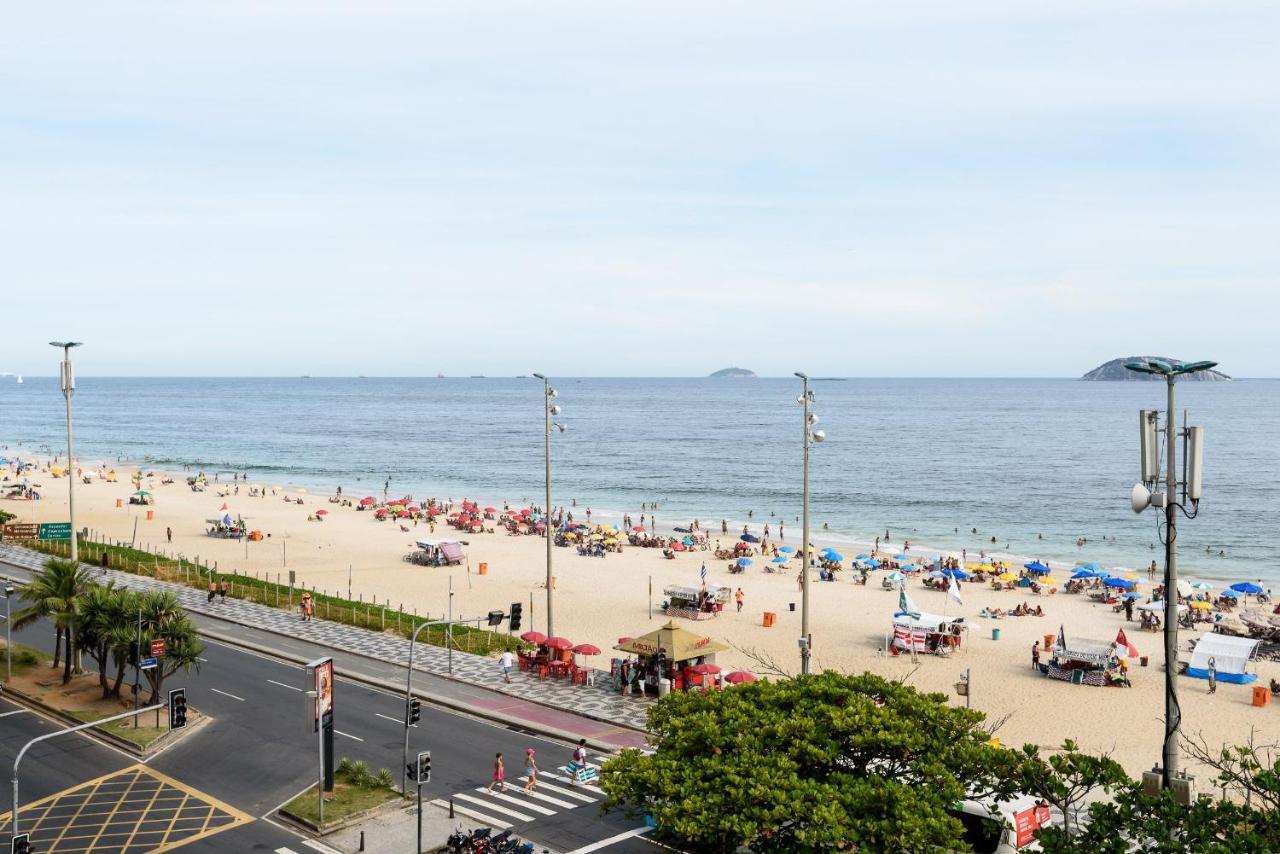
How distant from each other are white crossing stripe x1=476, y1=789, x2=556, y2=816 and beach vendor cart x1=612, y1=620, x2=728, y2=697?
386 inches

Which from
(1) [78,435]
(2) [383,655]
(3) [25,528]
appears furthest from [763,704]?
(1) [78,435]

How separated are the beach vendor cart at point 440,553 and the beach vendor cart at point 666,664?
3040 cm

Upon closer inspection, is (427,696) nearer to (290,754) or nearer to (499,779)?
(290,754)

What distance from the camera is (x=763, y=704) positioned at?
21.8 meters

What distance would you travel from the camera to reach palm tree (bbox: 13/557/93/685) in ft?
115

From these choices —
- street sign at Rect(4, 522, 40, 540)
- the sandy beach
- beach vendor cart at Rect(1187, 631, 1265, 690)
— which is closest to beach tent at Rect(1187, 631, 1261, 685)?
beach vendor cart at Rect(1187, 631, 1265, 690)

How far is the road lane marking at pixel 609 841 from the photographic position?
24.0 metres

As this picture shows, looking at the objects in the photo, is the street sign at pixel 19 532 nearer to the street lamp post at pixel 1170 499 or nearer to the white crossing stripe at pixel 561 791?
the white crossing stripe at pixel 561 791

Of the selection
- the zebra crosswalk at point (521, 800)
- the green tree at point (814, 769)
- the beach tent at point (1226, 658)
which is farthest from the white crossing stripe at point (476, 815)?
the beach tent at point (1226, 658)

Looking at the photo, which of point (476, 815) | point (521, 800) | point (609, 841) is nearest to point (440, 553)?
point (521, 800)

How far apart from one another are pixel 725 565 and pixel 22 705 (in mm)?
43399

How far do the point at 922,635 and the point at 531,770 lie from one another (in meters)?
23.4

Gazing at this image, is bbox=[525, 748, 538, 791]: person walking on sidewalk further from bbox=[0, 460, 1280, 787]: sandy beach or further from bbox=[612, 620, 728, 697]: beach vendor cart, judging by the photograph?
bbox=[0, 460, 1280, 787]: sandy beach

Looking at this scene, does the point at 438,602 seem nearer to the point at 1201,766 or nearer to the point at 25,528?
the point at 25,528
